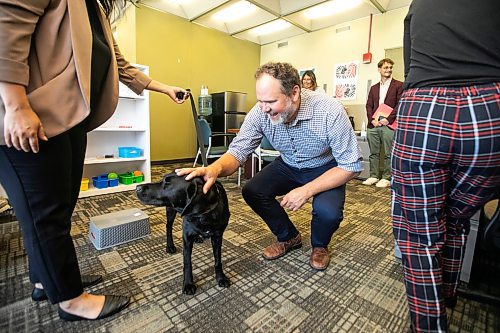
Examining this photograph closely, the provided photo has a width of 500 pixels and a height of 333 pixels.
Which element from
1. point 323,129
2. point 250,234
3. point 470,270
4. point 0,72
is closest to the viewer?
point 0,72

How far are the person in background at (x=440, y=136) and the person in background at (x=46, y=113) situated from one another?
0.93m

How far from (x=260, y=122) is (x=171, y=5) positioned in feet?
13.6

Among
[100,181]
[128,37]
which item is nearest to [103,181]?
[100,181]

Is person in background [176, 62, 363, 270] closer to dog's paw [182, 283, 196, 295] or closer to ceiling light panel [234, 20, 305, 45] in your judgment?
dog's paw [182, 283, 196, 295]

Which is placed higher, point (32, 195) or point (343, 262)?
point (32, 195)

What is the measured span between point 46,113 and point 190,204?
0.53 m

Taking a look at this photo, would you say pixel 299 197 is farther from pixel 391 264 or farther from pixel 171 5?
pixel 171 5

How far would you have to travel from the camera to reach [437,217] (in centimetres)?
77

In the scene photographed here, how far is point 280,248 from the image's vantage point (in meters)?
1.54

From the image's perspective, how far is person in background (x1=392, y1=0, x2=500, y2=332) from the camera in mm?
658

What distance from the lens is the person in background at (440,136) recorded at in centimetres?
66

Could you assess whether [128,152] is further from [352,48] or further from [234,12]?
[352,48]

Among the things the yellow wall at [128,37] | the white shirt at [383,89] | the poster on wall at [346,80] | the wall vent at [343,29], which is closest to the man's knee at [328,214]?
the white shirt at [383,89]

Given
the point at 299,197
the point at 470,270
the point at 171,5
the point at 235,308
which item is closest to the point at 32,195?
the point at 235,308
